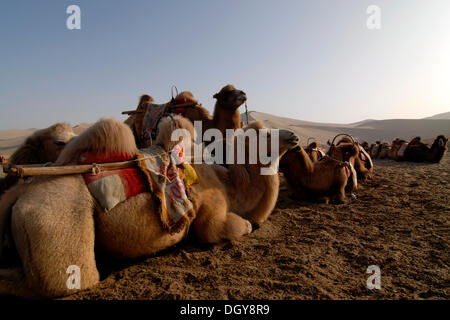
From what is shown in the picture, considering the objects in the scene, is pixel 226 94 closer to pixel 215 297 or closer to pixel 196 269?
pixel 196 269

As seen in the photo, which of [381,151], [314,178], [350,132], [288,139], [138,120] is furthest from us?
[350,132]

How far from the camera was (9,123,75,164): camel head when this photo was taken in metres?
2.80

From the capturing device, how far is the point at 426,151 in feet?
37.3

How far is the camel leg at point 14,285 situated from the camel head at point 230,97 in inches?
200

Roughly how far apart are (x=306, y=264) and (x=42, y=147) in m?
3.18

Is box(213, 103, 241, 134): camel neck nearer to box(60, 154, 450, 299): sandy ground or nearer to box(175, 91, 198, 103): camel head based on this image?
box(175, 91, 198, 103): camel head

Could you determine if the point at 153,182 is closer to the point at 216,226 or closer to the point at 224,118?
the point at 216,226

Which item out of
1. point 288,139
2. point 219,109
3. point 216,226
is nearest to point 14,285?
point 216,226

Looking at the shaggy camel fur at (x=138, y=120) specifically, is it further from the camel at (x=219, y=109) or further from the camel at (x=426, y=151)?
the camel at (x=426, y=151)

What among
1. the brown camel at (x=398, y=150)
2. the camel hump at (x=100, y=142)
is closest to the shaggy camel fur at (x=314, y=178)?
the camel hump at (x=100, y=142)

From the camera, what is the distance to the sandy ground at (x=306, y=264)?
2.16m

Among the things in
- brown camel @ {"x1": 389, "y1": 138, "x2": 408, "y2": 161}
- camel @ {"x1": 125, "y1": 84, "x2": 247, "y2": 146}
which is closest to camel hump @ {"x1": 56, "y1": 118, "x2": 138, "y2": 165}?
camel @ {"x1": 125, "y1": 84, "x2": 247, "y2": 146}
